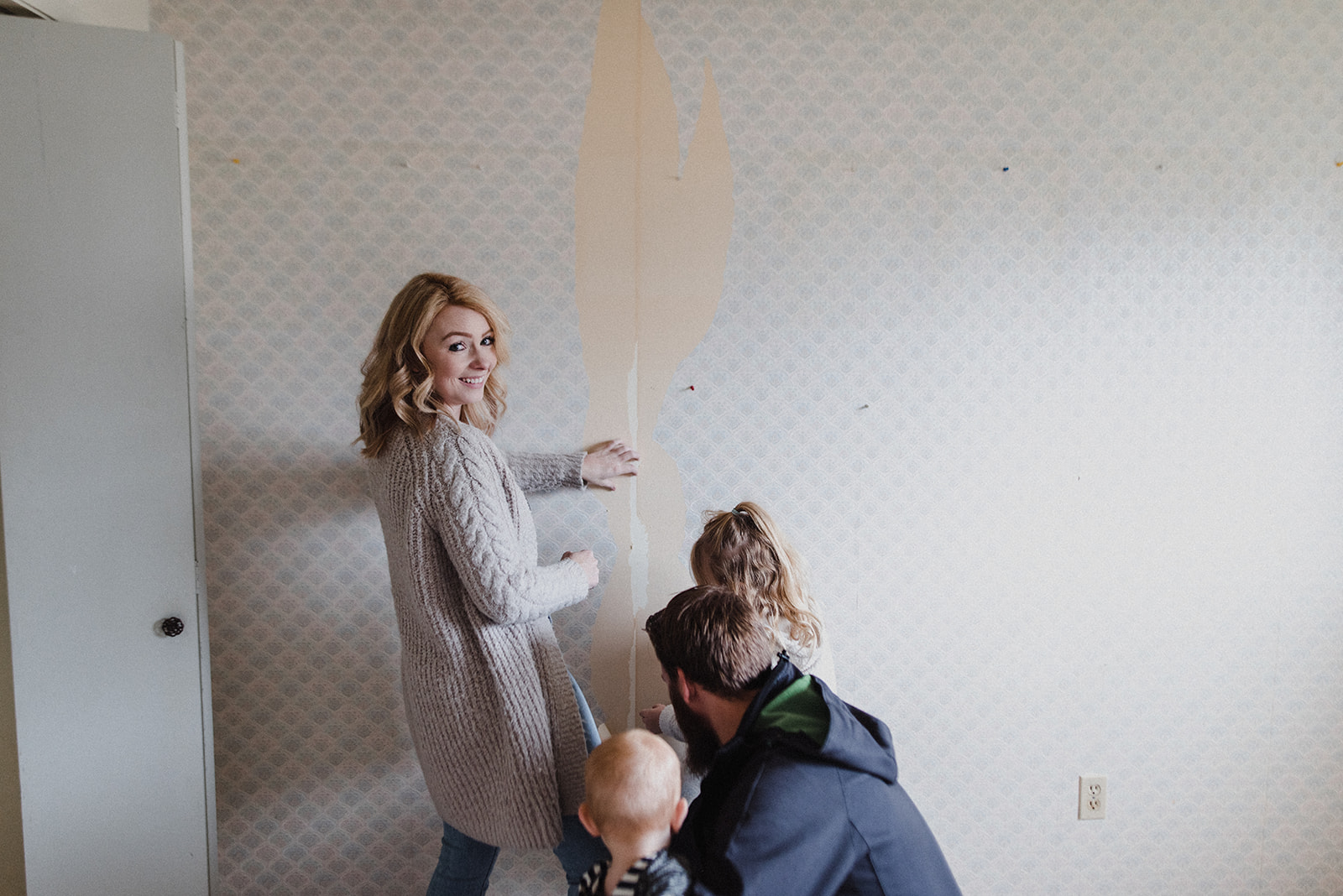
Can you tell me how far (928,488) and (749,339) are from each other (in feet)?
1.88

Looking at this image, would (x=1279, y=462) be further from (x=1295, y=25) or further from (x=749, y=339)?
(x=749, y=339)

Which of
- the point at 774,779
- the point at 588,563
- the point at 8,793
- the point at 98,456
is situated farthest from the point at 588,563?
the point at 8,793

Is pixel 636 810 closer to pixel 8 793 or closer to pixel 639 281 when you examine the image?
pixel 639 281

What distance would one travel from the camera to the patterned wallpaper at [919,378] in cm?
158

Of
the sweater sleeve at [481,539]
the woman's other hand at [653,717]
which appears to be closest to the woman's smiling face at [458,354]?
the sweater sleeve at [481,539]

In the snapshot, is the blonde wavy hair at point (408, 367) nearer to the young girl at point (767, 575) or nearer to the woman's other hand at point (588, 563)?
the woman's other hand at point (588, 563)

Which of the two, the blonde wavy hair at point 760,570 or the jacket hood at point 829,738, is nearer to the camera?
the jacket hood at point 829,738

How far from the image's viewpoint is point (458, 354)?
4.22 feet

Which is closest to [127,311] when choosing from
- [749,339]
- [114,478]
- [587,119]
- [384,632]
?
[114,478]

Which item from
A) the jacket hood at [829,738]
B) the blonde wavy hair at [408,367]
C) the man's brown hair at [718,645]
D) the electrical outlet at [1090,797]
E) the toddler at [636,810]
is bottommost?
the electrical outlet at [1090,797]

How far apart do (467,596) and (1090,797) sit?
1663mm

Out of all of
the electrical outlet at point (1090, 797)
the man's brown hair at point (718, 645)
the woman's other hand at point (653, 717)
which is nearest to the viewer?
the man's brown hair at point (718, 645)

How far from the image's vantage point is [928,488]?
176cm

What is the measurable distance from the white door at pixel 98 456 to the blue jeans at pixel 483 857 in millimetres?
528
